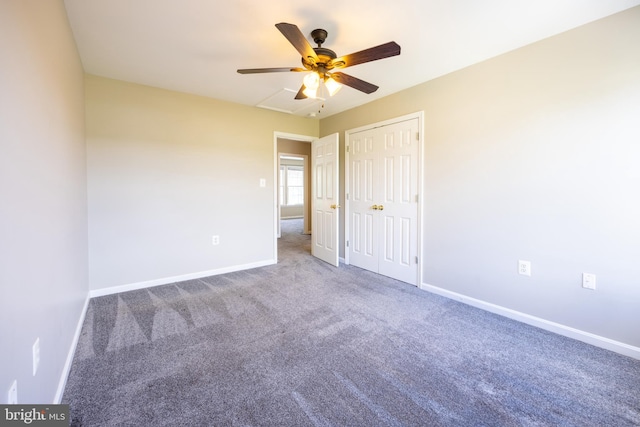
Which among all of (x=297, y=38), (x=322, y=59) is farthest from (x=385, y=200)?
(x=297, y=38)

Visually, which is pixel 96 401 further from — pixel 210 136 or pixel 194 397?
pixel 210 136

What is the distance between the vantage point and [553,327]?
2314mm

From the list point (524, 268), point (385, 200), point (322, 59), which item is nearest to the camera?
point (322, 59)

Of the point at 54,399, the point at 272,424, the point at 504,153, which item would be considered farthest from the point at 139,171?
the point at 504,153

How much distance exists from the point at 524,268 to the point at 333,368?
198 cm

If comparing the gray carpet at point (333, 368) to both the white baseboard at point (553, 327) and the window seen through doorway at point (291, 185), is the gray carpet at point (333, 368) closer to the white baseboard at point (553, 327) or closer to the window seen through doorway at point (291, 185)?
the white baseboard at point (553, 327)

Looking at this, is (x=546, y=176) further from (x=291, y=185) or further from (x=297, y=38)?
(x=291, y=185)

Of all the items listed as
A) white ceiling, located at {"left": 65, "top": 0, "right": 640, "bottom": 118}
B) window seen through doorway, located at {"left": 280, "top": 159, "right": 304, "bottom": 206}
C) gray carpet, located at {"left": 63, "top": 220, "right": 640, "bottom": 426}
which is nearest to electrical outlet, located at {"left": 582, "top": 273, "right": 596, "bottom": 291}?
gray carpet, located at {"left": 63, "top": 220, "right": 640, "bottom": 426}

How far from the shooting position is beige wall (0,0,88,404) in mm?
978

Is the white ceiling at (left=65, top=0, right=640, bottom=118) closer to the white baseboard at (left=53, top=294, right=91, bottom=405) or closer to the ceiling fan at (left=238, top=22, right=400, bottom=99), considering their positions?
the ceiling fan at (left=238, top=22, right=400, bottom=99)

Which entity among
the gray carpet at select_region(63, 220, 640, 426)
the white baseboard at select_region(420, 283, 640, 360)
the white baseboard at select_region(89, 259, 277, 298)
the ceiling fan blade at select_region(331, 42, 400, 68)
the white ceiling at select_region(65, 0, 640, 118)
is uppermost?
the white ceiling at select_region(65, 0, 640, 118)

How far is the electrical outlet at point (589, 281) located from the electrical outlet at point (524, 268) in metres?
0.36

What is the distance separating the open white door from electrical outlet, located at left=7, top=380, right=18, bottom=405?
3.50 meters

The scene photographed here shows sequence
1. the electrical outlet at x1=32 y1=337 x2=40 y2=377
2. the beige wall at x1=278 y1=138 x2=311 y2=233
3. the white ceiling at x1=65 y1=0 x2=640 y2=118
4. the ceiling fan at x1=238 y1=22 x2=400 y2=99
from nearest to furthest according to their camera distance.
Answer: the electrical outlet at x1=32 y1=337 x2=40 y2=377 → the ceiling fan at x1=238 y1=22 x2=400 y2=99 → the white ceiling at x1=65 y1=0 x2=640 y2=118 → the beige wall at x1=278 y1=138 x2=311 y2=233
